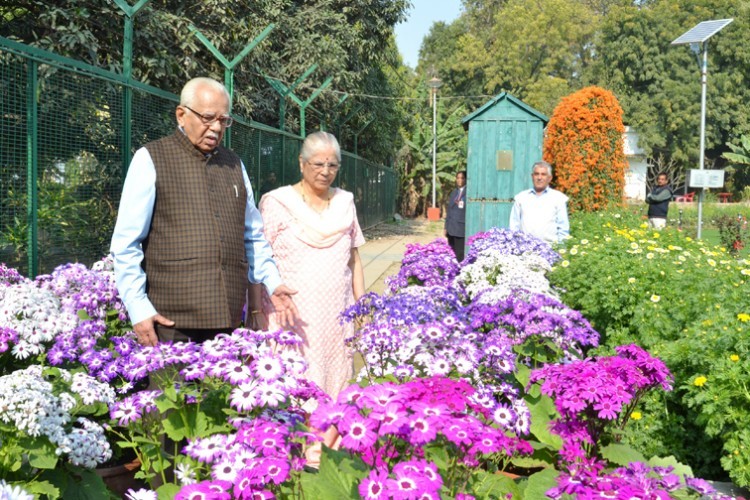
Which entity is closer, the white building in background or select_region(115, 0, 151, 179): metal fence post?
select_region(115, 0, 151, 179): metal fence post

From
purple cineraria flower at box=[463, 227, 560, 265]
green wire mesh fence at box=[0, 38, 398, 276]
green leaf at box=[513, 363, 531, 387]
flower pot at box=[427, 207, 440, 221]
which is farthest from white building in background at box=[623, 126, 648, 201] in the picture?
green leaf at box=[513, 363, 531, 387]

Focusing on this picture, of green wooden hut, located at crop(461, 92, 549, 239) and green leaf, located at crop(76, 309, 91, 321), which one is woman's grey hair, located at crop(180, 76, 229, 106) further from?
green wooden hut, located at crop(461, 92, 549, 239)

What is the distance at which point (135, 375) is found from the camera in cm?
246

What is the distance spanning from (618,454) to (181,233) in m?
2.05

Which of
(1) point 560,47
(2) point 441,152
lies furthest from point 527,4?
(2) point 441,152

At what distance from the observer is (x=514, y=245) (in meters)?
6.74

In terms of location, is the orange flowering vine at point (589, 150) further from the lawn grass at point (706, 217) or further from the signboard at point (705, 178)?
the lawn grass at point (706, 217)

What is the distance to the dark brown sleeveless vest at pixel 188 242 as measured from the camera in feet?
10.1

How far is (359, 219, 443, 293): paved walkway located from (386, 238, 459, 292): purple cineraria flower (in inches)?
171

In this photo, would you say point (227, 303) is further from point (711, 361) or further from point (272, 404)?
point (711, 361)

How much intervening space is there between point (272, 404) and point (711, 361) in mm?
2598

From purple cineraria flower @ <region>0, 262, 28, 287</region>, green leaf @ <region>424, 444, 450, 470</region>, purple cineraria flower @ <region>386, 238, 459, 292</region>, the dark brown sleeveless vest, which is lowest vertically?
green leaf @ <region>424, 444, 450, 470</region>

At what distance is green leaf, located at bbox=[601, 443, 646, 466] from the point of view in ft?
10.5

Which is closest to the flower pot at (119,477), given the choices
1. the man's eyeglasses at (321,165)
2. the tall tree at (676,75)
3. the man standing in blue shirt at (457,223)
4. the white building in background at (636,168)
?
the man's eyeglasses at (321,165)
